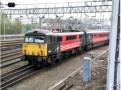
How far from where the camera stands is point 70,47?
25719mm

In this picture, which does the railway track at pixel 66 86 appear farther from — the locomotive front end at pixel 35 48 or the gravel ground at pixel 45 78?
the locomotive front end at pixel 35 48

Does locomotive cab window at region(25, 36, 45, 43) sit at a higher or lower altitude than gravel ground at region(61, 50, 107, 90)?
higher

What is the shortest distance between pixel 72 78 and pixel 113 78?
1143 centimetres

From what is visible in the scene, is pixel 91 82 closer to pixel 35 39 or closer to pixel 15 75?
pixel 15 75

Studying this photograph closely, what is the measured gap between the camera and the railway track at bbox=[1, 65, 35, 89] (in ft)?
49.3

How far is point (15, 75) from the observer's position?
17.3m

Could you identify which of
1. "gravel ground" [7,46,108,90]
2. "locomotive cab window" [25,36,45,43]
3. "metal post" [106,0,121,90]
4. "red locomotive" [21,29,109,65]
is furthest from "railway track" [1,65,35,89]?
"metal post" [106,0,121,90]

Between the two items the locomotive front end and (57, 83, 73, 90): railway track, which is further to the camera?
the locomotive front end

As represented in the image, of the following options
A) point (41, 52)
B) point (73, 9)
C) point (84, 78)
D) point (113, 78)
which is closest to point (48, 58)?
point (41, 52)

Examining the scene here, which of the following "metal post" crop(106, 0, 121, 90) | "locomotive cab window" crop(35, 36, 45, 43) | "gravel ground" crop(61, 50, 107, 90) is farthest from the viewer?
"locomotive cab window" crop(35, 36, 45, 43)

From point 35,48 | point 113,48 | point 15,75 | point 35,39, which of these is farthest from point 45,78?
point 113,48

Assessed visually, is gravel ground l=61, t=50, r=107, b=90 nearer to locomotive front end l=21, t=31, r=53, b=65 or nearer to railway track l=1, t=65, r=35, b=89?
railway track l=1, t=65, r=35, b=89

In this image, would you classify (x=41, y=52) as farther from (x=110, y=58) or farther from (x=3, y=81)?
(x=110, y=58)

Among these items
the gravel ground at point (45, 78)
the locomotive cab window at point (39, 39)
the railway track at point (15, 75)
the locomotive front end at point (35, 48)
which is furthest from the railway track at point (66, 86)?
the locomotive cab window at point (39, 39)
